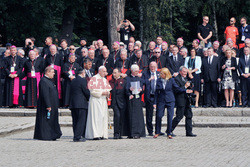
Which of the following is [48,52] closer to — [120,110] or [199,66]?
[199,66]

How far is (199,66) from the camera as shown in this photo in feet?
72.6

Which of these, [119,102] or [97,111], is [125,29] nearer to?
[119,102]

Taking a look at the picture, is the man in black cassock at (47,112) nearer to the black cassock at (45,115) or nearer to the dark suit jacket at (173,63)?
the black cassock at (45,115)

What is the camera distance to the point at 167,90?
1652 cm

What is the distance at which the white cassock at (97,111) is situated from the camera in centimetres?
1616

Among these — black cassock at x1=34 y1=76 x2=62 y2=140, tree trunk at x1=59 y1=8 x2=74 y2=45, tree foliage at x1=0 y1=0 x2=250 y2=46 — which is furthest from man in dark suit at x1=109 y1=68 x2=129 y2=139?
tree trunk at x1=59 y1=8 x2=74 y2=45

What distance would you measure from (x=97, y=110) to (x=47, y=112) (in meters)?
1.26

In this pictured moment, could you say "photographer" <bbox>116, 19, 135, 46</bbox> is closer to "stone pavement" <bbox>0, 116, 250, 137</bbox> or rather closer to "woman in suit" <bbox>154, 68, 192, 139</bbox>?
"stone pavement" <bbox>0, 116, 250, 137</bbox>

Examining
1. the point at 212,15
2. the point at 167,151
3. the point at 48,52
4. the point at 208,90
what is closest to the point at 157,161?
the point at 167,151

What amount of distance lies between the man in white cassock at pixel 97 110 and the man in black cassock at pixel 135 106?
0.69 meters

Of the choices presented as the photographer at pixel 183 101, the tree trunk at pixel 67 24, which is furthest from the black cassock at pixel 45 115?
the tree trunk at pixel 67 24

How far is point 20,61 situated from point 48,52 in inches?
41.6

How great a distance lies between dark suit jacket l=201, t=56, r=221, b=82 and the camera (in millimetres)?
22223

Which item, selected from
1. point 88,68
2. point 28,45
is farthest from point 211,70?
point 28,45
